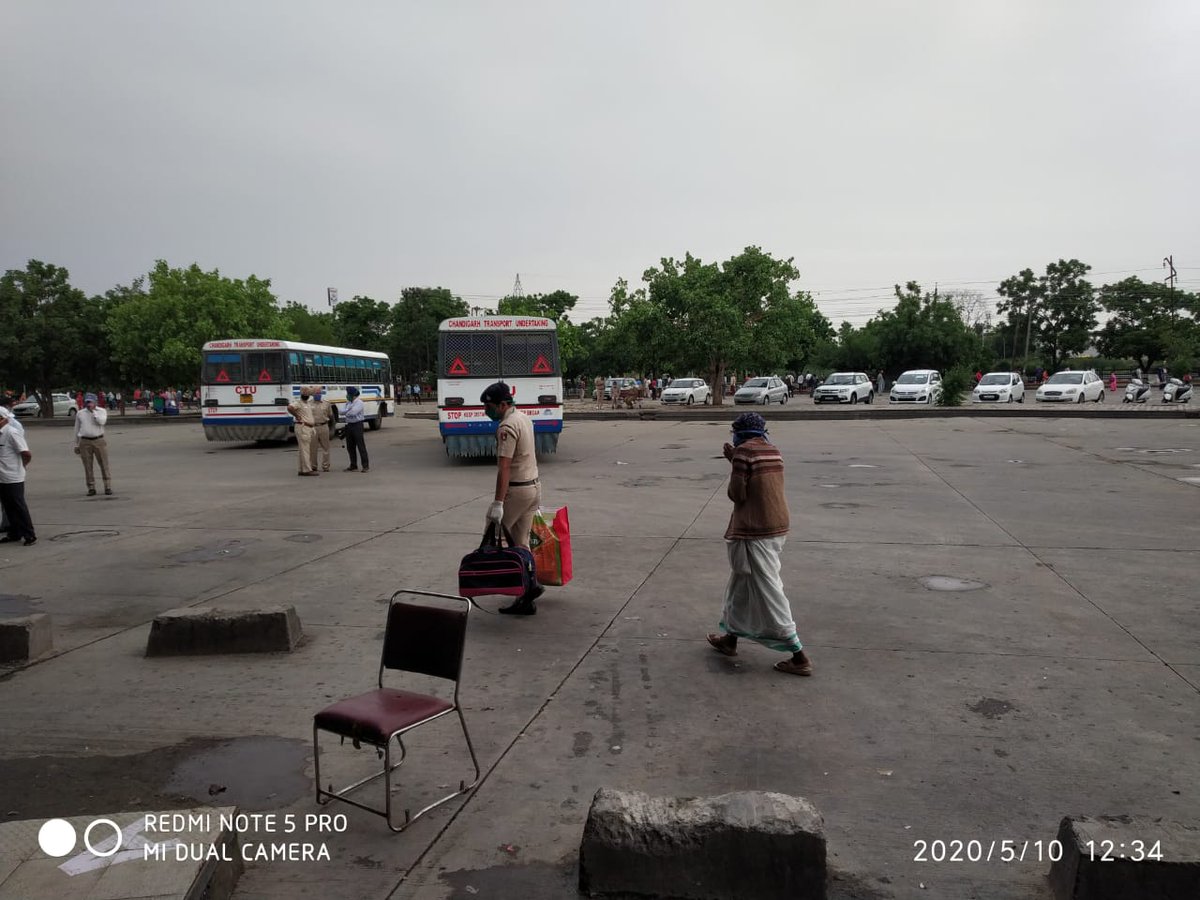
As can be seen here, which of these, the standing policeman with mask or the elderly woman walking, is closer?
the elderly woman walking

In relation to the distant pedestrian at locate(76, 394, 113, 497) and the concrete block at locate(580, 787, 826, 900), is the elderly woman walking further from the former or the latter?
the distant pedestrian at locate(76, 394, 113, 497)

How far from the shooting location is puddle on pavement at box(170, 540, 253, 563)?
28.1 ft

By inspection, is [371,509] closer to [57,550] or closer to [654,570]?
[57,550]

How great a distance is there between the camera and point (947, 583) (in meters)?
7.18

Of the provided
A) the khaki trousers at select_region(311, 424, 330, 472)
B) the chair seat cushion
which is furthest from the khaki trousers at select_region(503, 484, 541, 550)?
the khaki trousers at select_region(311, 424, 330, 472)

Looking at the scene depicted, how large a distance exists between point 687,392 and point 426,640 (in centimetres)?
3784

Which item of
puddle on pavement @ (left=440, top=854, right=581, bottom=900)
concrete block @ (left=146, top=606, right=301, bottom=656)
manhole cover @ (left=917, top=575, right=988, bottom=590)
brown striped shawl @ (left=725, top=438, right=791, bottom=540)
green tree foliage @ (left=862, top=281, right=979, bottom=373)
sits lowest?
manhole cover @ (left=917, top=575, right=988, bottom=590)

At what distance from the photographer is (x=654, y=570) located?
782 cm

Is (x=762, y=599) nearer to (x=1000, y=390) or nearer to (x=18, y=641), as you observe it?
(x=18, y=641)

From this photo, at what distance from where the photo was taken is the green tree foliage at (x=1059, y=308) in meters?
80.4

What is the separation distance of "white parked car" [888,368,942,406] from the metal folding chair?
3587 centimetres

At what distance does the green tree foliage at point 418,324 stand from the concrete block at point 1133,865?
69.5 meters

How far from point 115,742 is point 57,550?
625 centimetres

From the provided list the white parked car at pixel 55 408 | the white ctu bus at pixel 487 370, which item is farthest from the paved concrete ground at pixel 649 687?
the white parked car at pixel 55 408
